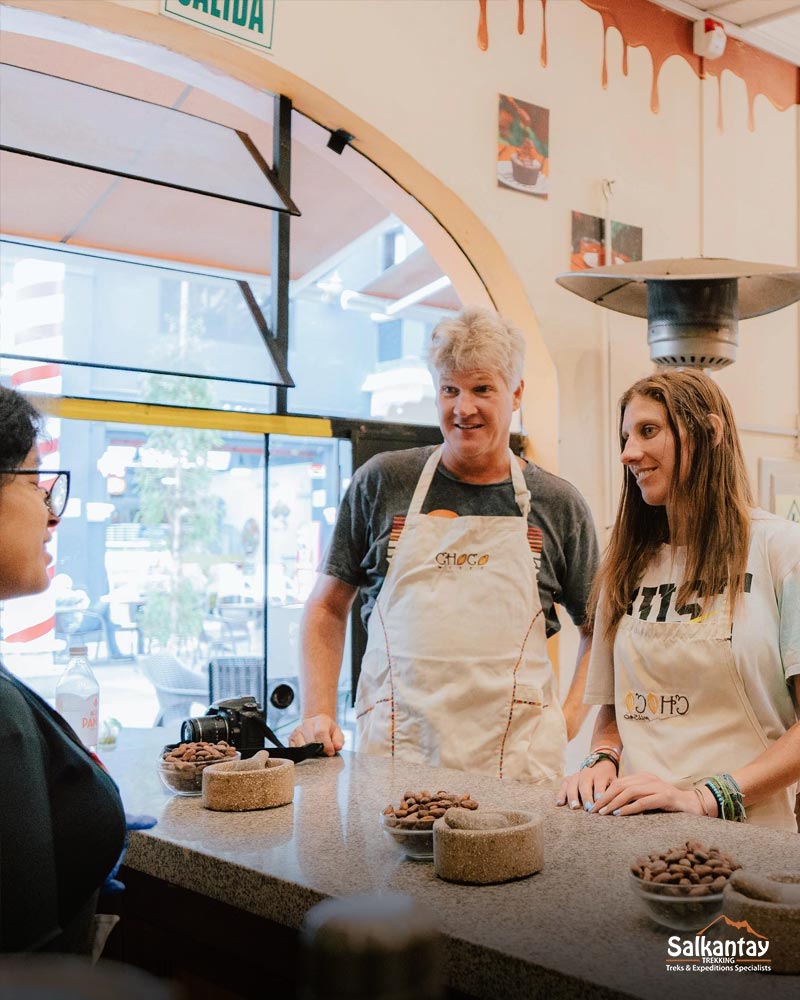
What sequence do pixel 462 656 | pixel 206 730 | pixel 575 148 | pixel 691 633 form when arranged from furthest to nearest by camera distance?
pixel 575 148 < pixel 462 656 < pixel 206 730 < pixel 691 633

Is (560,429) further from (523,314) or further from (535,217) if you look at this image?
(535,217)

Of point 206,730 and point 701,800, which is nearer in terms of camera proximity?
point 701,800

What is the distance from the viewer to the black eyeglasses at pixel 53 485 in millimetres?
1195

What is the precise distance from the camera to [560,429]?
339cm

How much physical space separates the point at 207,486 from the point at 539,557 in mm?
2926

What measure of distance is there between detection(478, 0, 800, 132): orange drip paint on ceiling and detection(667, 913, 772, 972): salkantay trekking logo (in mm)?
2990

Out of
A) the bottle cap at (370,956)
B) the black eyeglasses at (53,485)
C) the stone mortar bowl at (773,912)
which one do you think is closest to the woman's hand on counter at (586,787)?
the stone mortar bowl at (773,912)

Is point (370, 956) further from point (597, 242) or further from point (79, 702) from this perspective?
point (597, 242)

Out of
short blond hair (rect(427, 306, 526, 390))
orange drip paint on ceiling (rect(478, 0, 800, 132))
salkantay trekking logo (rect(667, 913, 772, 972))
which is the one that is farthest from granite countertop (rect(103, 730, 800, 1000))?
orange drip paint on ceiling (rect(478, 0, 800, 132))

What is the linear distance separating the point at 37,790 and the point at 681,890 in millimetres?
704

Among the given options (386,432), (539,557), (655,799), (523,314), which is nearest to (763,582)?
(655,799)

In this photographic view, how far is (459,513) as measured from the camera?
91.7 inches

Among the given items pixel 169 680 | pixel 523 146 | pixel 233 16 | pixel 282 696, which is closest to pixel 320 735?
pixel 282 696

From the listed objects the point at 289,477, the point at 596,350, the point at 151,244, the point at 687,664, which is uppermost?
the point at 151,244
